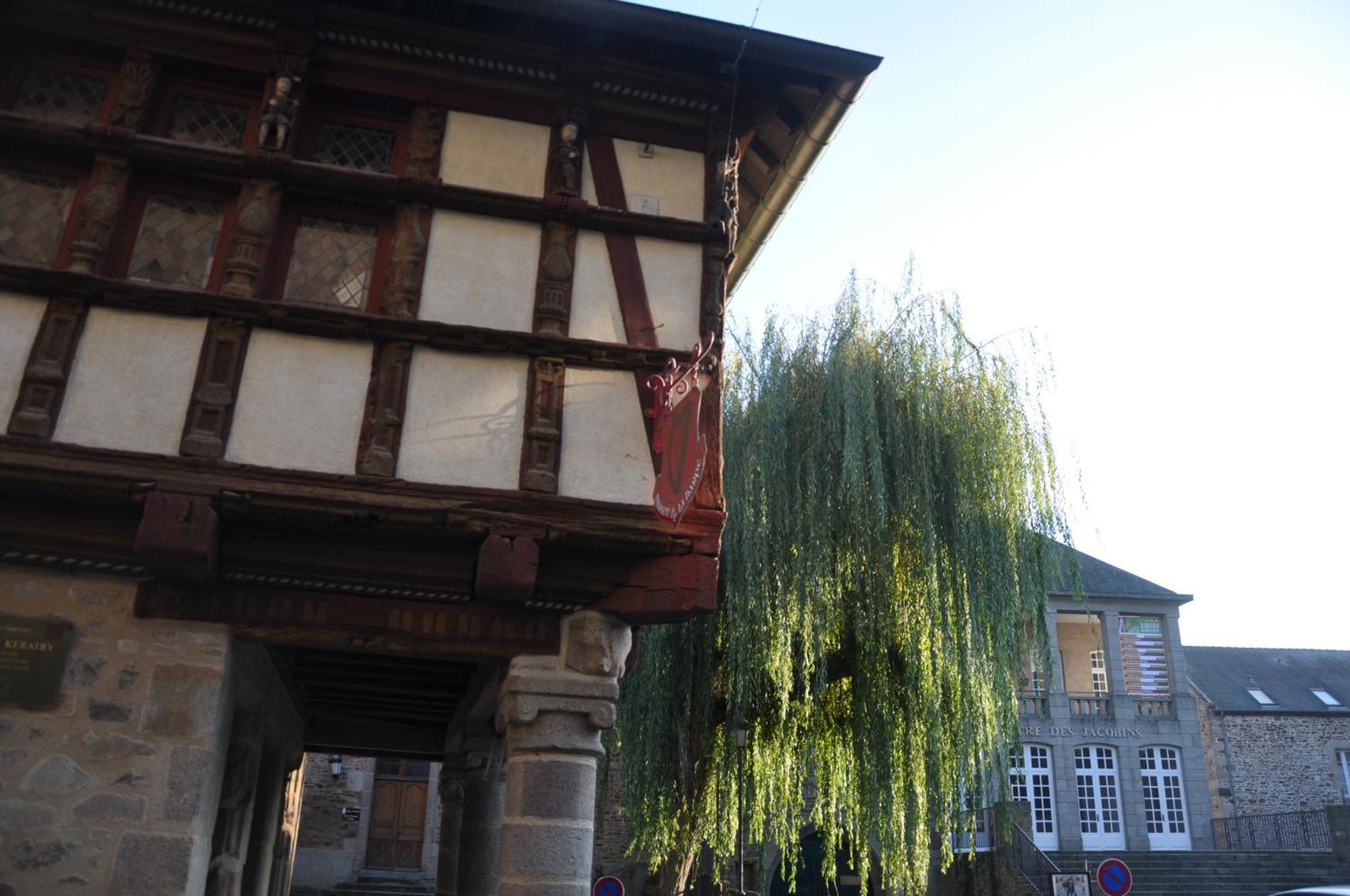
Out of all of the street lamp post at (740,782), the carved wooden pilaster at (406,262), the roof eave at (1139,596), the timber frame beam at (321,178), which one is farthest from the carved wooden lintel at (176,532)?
the roof eave at (1139,596)

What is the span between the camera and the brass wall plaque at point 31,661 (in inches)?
174

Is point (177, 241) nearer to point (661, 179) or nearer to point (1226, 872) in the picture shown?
point (661, 179)

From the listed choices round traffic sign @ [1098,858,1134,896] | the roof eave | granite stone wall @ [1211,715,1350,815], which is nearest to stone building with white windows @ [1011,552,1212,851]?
the roof eave

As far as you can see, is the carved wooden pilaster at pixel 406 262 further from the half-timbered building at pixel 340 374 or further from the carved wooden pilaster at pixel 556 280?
the carved wooden pilaster at pixel 556 280

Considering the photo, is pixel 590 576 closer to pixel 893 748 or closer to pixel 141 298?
pixel 141 298

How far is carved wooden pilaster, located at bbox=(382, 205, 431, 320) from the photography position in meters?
5.09

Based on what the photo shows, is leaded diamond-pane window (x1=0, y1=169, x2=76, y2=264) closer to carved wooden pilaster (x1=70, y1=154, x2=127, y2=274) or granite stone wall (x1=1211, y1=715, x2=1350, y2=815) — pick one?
carved wooden pilaster (x1=70, y1=154, x2=127, y2=274)

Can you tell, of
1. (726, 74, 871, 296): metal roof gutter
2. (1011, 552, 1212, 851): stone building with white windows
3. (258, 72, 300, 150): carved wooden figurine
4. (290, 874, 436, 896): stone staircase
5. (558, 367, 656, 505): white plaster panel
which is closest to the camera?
(558, 367, 656, 505): white plaster panel

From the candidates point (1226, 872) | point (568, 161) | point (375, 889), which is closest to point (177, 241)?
point (568, 161)

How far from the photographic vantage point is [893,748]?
8.16 m

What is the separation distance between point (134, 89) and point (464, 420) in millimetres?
2341

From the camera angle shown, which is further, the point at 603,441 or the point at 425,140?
the point at 425,140

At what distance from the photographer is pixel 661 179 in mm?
5703

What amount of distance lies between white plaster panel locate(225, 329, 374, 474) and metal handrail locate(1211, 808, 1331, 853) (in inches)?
751
